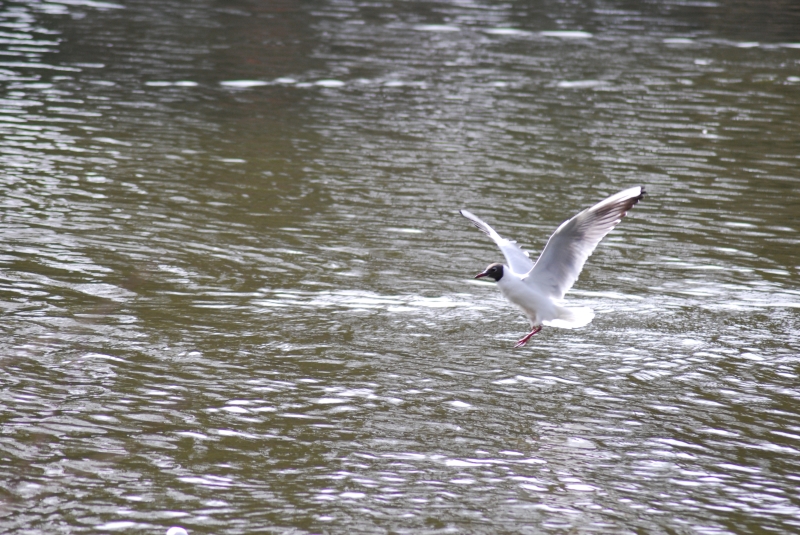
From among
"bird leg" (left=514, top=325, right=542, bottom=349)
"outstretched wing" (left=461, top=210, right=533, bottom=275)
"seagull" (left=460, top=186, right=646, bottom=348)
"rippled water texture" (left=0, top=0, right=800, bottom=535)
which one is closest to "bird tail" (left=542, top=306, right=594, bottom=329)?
"seagull" (left=460, top=186, right=646, bottom=348)

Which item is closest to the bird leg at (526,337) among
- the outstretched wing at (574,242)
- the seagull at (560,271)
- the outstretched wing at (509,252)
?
the seagull at (560,271)

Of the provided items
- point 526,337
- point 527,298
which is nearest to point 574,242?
point 527,298

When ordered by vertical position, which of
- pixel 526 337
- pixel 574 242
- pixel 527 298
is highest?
pixel 574 242

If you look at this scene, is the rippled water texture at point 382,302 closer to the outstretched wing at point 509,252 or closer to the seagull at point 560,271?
the seagull at point 560,271

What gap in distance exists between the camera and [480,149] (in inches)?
691

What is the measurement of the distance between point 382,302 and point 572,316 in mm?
2228

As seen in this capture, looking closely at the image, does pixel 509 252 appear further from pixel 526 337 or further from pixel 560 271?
pixel 526 337

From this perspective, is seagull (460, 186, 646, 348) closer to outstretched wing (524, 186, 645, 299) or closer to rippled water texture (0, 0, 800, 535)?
outstretched wing (524, 186, 645, 299)

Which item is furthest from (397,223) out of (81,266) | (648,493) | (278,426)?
(648,493)

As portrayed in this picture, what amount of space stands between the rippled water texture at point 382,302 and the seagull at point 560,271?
433mm

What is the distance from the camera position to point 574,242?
961 centimetres

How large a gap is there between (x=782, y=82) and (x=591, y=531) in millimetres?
18802

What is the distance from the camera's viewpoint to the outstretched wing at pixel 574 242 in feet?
30.3

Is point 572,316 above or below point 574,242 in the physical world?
below
